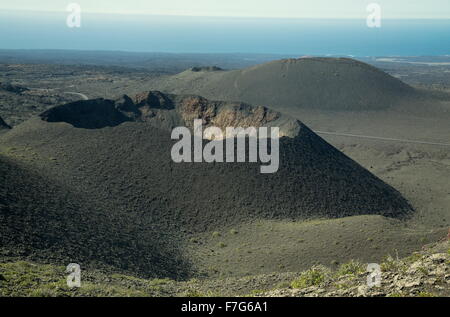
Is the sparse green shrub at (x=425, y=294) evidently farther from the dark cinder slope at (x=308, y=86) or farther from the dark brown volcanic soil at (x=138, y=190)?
the dark cinder slope at (x=308, y=86)

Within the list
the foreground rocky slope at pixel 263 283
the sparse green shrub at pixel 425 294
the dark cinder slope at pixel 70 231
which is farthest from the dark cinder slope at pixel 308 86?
the sparse green shrub at pixel 425 294

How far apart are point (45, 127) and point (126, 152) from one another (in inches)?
351

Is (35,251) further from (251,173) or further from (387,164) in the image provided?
(387,164)

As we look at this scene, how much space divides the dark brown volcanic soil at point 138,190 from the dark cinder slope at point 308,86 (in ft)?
153

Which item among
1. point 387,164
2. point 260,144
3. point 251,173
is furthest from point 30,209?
point 387,164

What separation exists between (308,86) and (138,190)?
68.5m

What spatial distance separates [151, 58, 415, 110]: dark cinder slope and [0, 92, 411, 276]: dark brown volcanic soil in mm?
46708

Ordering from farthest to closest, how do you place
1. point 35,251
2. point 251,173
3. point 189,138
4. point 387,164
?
point 387,164 → point 189,138 → point 251,173 → point 35,251

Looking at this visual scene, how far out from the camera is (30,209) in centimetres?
2364

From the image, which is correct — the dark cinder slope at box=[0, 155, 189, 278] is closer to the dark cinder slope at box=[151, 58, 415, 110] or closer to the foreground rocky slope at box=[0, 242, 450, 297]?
the foreground rocky slope at box=[0, 242, 450, 297]

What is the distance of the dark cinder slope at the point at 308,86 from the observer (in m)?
89.1

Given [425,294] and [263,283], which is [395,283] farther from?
[263,283]

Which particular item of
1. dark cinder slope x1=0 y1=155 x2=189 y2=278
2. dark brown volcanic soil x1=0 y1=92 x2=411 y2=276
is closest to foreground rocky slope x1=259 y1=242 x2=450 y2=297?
dark cinder slope x1=0 y1=155 x2=189 y2=278

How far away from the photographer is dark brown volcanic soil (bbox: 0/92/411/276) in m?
22.9
